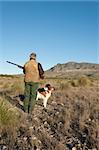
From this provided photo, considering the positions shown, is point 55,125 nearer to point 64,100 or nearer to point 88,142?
point 88,142

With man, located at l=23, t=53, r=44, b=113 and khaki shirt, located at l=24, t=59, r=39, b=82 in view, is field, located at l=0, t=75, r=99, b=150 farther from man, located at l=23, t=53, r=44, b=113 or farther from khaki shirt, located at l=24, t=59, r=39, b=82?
khaki shirt, located at l=24, t=59, r=39, b=82

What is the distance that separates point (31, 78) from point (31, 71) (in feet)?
0.79

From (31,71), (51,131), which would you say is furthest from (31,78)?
(51,131)

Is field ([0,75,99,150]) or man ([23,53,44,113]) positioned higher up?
man ([23,53,44,113])

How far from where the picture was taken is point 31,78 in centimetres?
1219

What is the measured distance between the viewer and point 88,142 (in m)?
7.48

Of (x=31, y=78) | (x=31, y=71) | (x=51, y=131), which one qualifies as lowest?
(x=51, y=131)

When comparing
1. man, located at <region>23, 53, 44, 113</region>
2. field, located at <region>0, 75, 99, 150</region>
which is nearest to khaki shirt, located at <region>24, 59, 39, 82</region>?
man, located at <region>23, 53, 44, 113</region>

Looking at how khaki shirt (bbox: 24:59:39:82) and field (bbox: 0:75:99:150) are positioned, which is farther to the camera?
khaki shirt (bbox: 24:59:39:82)

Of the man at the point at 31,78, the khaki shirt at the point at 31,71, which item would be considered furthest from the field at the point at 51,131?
the khaki shirt at the point at 31,71

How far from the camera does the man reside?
12.1m

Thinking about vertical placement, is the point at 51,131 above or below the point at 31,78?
below

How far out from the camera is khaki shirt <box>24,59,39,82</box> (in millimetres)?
12117

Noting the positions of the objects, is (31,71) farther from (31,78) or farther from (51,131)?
(51,131)
